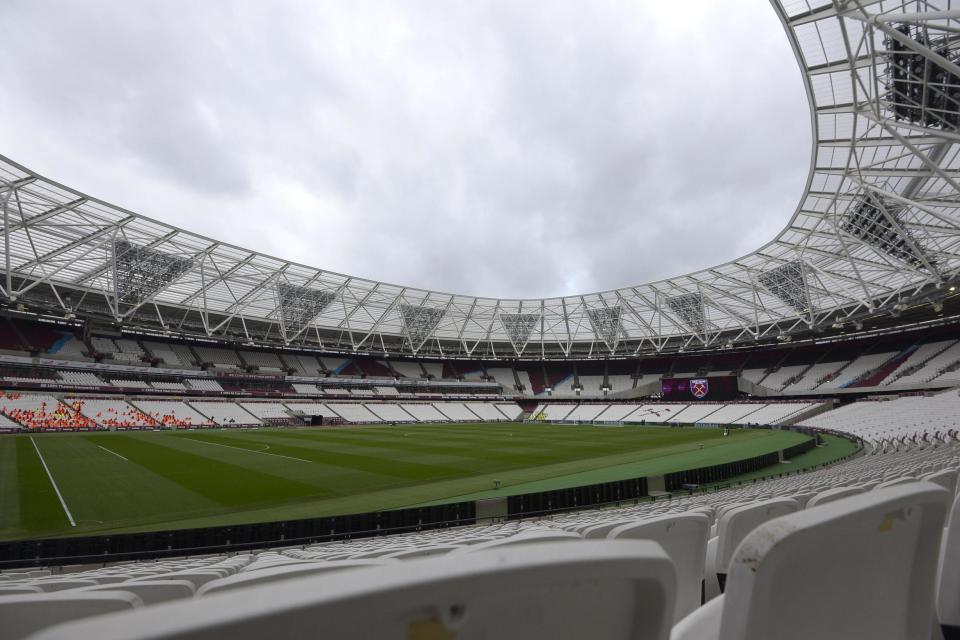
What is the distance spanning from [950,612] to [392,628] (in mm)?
2854

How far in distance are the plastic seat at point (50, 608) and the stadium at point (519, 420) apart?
1 centimetres

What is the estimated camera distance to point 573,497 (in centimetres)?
1688

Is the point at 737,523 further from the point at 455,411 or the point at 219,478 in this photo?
the point at 455,411

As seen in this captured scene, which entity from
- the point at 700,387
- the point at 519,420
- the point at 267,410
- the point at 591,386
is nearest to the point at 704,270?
the point at 700,387

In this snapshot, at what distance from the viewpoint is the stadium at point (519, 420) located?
107 cm

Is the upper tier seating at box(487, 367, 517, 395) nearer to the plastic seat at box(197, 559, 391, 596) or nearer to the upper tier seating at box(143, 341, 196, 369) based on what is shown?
the upper tier seating at box(143, 341, 196, 369)

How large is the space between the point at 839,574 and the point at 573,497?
16.7 m

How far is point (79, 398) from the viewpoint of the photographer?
47.4 metres

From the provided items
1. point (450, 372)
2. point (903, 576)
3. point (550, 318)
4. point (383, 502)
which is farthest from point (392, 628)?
point (450, 372)

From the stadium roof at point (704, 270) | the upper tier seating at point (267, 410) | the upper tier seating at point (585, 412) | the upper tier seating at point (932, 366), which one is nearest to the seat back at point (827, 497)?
the stadium roof at point (704, 270)

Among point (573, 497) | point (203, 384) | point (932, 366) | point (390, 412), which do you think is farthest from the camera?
point (390, 412)

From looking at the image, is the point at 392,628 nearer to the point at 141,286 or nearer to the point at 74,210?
the point at 74,210

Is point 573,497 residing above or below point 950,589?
below

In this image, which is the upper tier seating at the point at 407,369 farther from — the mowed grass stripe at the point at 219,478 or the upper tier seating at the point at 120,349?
the mowed grass stripe at the point at 219,478
